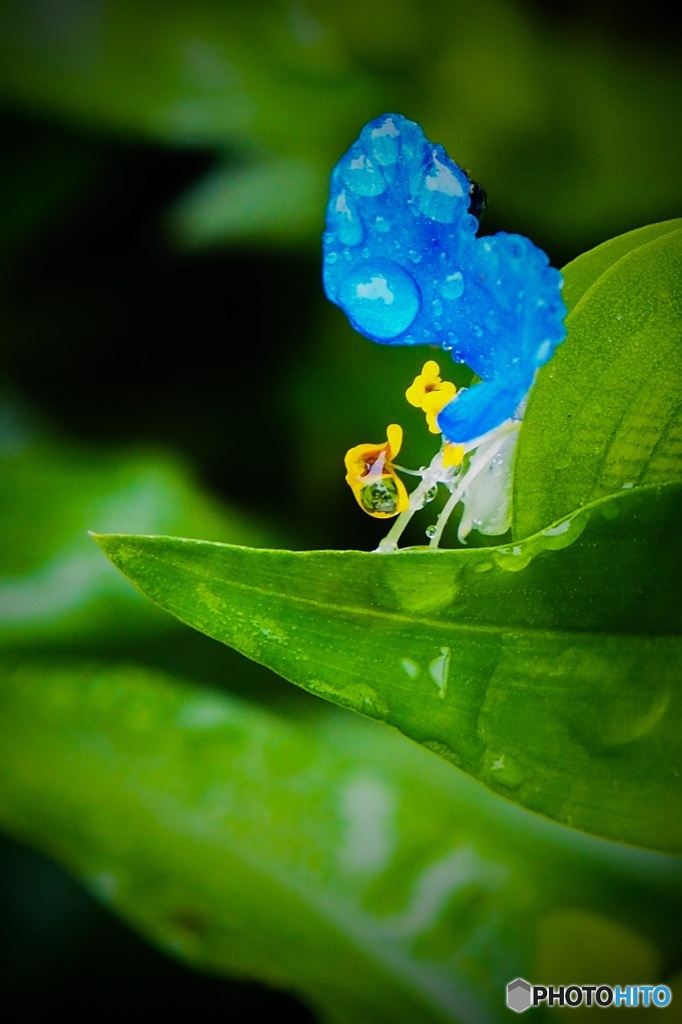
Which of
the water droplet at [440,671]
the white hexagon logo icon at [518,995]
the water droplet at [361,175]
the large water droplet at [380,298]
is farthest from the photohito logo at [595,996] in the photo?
the water droplet at [361,175]

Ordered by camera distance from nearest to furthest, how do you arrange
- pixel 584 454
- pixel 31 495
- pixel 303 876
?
pixel 584 454, pixel 303 876, pixel 31 495

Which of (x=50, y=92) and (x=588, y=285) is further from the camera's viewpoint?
(x=50, y=92)

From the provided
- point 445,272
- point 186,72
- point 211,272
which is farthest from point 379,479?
point 186,72

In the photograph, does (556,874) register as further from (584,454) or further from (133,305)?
(133,305)

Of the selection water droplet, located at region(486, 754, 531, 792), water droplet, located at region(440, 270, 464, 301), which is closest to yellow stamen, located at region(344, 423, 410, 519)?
water droplet, located at region(440, 270, 464, 301)

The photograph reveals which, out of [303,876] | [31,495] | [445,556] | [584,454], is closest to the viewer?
[445,556]

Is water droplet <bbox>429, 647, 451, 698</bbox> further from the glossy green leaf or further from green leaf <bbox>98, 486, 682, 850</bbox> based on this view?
the glossy green leaf

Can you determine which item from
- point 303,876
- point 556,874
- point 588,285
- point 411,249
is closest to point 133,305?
point 411,249

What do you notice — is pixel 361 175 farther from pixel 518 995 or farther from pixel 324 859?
pixel 518 995
